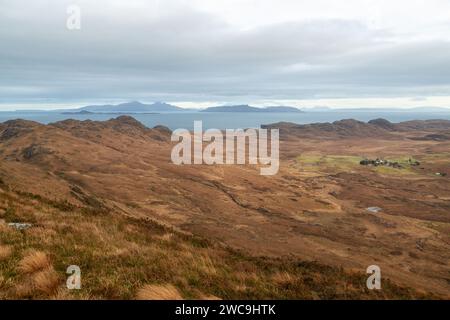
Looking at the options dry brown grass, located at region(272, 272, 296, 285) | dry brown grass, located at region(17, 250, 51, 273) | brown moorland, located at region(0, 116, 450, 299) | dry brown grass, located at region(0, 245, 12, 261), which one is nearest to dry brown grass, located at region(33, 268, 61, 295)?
brown moorland, located at region(0, 116, 450, 299)

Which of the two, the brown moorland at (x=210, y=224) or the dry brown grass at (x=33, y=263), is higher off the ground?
the dry brown grass at (x=33, y=263)

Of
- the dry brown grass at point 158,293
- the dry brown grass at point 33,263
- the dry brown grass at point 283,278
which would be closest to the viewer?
the dry brown grass at point 158,293

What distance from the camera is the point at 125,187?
55.7 m

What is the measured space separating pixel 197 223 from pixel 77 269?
33.6 metres

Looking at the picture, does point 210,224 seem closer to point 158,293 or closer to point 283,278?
point 283,278

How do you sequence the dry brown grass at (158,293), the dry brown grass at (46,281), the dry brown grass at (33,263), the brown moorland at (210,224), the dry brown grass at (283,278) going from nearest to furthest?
the dry brown grass at (158,293)
the dry brown grass at (46,281)
the dry brown grass at (33,263)
the brown moorland at (210,224)
the dry brown grass at (283,278)

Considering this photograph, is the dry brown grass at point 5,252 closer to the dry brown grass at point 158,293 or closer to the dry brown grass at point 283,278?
the dry brown grass at point 158,293

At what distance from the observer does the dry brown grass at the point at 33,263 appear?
880cm

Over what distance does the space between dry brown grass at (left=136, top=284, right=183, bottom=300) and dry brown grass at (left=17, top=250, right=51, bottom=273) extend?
2.75 meters

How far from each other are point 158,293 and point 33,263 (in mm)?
3367

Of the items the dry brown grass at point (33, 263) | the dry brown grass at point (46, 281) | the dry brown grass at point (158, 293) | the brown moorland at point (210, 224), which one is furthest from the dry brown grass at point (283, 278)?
the dry brown grass at point (33, 263)

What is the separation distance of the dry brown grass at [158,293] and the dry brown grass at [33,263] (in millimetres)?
2749

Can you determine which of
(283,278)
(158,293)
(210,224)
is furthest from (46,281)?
(210,224)
